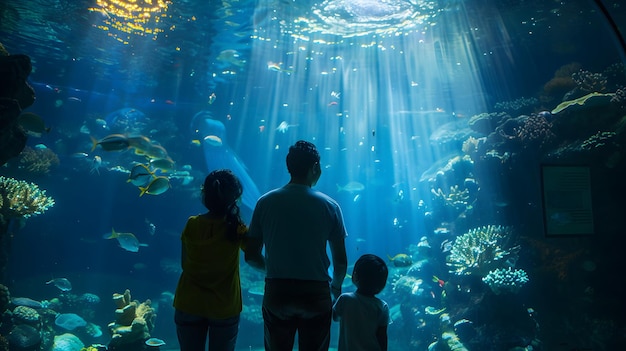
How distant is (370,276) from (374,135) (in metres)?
10.2

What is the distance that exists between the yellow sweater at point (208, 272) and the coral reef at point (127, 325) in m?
6.19

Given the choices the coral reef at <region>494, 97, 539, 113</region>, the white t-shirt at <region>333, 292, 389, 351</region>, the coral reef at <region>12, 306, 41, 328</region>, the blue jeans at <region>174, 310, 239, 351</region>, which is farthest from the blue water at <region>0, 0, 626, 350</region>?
the blue jeans at <region>174, 310, 239, 351</region>

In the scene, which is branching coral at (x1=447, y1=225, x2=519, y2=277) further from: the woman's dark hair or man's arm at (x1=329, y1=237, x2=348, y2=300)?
the woman's dark hair

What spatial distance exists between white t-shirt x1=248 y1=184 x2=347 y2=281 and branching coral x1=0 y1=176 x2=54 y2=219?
9.12 m

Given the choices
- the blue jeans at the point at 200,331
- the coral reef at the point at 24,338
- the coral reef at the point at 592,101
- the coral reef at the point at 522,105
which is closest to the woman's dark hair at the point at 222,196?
the blue jeans at the point at 200,331

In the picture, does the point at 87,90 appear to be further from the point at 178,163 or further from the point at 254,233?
the point at 254,233

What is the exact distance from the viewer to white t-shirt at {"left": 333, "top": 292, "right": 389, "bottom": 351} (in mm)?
3016

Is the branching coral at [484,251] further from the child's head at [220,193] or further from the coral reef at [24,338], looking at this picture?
the coral reef at [24,338]

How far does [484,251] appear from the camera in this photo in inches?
385

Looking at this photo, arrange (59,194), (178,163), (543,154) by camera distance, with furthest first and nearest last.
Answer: (178,163), (59,194), (543,154)

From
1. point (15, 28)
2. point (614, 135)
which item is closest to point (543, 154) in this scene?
point (614, 135)

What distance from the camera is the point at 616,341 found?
7.62m

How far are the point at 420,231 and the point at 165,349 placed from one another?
100 ft

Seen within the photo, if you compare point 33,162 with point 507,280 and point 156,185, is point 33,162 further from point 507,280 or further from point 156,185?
point 507,280
